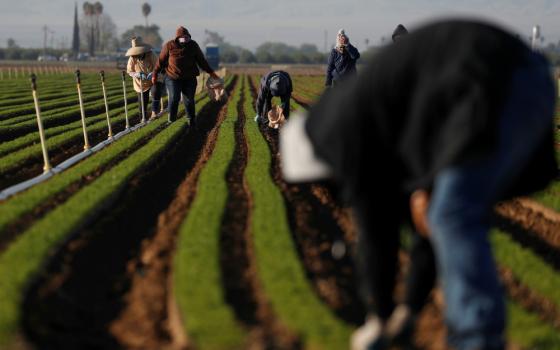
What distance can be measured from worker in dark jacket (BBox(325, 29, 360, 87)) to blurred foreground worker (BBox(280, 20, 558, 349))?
925 cm

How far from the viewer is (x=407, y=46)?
9.07ft

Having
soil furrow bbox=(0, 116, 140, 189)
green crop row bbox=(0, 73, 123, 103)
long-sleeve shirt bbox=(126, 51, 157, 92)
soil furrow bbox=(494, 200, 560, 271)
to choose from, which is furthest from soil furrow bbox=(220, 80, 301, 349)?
green crop row bbox=(0, 73, 123, 103)

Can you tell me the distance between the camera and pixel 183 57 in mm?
12188

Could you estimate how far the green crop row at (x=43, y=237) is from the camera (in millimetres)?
3711

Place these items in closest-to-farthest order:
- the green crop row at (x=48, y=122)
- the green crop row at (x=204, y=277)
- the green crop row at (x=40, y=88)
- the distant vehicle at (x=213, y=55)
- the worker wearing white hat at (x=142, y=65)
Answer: the green crop row at (x=204, y=277) < the green crop row at (x=48, y=122) < the worker wearing white hat at (x=142, y=65) < the green crop row at (x=40, y=88) < the distant vehicle at (x=213, y=55)

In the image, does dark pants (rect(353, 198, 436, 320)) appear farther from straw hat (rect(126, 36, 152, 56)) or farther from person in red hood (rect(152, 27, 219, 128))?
straw hat (rect(126, 36, 152, 56))

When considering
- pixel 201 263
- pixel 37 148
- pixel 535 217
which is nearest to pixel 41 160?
pixel 37 148

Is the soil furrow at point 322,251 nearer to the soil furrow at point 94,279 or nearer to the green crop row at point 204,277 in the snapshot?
the green crop row at point 204,277

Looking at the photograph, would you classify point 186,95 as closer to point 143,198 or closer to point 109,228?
point 143,198

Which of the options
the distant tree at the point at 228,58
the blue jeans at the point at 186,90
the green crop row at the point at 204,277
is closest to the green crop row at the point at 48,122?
the blue jeans at the point at 186,90

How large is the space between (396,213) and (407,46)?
0.75m

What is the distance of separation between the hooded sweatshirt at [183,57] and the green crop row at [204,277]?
18.0 feet

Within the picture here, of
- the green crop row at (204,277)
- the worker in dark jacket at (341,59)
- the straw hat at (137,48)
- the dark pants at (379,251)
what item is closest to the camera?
the dark pants at (379,251)

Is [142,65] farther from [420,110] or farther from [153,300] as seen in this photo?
[420,110]
